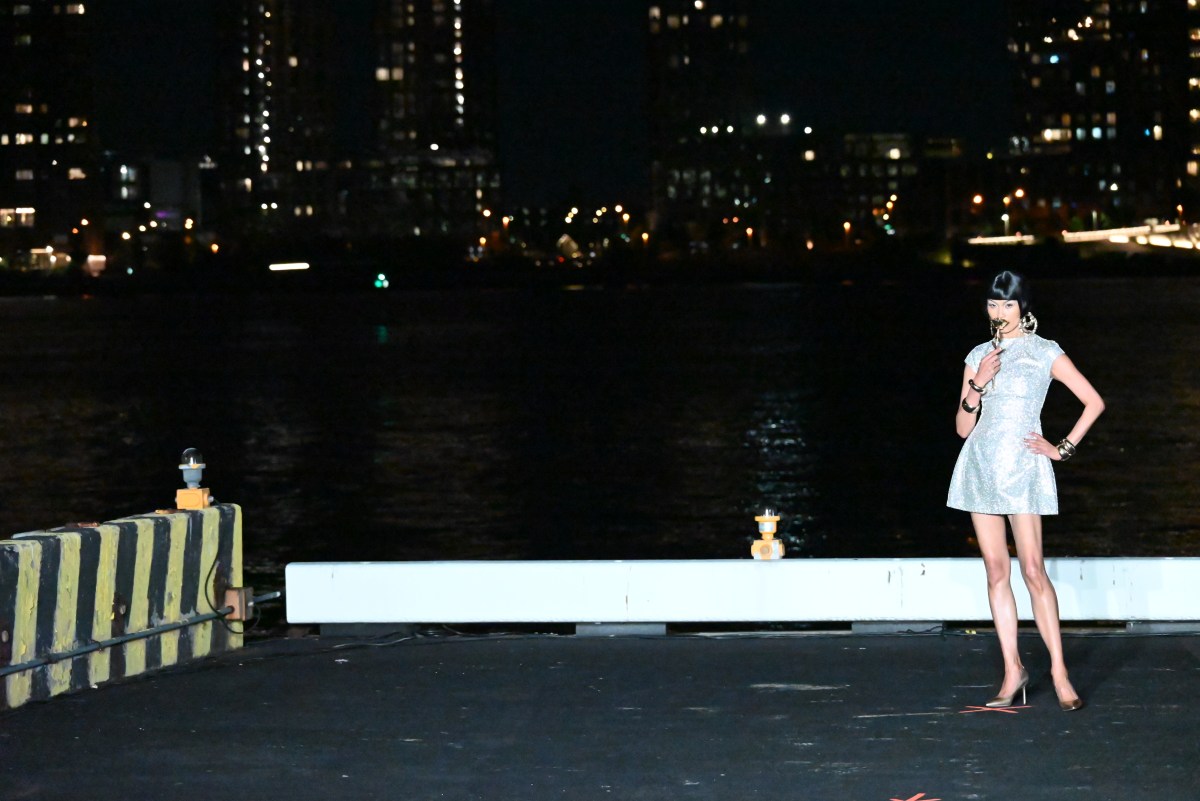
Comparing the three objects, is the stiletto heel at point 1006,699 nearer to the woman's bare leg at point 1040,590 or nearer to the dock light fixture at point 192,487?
the woman's bare leg at point 1040,590

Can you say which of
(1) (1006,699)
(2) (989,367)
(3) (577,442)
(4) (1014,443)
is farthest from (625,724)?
(3) (577,442)

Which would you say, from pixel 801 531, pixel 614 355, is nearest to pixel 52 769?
pixel 801 531

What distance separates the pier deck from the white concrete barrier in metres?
0.21

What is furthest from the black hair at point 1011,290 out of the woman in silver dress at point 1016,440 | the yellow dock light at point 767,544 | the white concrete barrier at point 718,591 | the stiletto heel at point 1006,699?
the yellow dock light at point 767,544

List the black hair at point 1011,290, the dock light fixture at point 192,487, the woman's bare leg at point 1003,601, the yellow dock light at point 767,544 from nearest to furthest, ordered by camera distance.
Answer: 1. the black hair at point 1011,290
2. the woman's bare leg at point 1003,601
3. the dock light fixture at point 192,487
4. the yellow dock light at point 767,544

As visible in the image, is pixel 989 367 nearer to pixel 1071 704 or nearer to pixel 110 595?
pixel 1071 704

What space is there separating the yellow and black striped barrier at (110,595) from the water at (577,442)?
491 inches

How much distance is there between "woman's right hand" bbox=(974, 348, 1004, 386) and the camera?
8031 millimetres

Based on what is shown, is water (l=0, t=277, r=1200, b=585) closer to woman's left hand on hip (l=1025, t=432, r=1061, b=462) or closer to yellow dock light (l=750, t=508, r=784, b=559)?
yellow dock light (l=750, t=508, r=784, b=559)

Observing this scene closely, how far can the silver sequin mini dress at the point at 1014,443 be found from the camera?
8.04 m

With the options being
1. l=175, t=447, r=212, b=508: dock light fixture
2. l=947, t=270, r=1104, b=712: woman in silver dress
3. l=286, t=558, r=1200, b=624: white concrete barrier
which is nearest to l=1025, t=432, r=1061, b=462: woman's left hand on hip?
l=947, t=270, r=1104, b=712: woman in silver dress

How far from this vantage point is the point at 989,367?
26.3 feet

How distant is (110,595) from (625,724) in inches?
120

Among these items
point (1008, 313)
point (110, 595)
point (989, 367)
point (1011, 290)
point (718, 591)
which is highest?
point (1011, 290)
